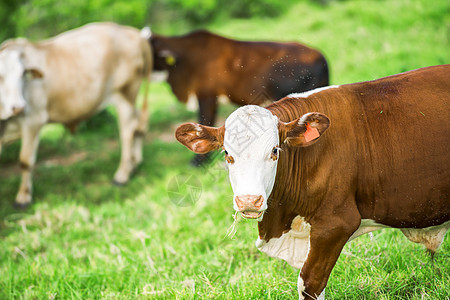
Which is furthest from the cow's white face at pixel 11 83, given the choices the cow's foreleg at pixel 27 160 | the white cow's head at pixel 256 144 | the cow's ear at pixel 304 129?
the cow's ear at pixel 304 129

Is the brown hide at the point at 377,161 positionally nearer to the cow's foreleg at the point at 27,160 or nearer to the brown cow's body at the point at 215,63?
the brown cow's body at the point at 215,63

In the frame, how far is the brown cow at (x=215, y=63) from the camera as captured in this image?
520 centimetres

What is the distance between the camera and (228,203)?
447cm

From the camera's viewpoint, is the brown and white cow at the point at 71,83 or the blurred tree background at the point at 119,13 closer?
the brown and white cow at the point at 71,83

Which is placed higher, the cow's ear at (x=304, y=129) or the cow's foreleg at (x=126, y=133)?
the cow's ear at (x=304, y=129)

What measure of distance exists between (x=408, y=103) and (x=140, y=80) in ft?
16.0

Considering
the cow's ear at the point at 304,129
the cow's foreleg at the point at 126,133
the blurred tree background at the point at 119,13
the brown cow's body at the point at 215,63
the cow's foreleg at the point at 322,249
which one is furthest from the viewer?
the blurred tree background at the point at 119,13

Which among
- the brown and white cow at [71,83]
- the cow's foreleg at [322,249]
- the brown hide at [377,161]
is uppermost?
the brown hide at [377,161]

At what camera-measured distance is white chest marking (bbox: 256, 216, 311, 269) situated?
278 cm

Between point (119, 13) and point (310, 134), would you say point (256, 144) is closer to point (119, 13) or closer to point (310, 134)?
point (310, 134)

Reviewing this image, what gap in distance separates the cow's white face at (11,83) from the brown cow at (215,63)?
2.14m

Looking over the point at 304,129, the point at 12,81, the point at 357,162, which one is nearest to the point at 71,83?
the point at 12,81

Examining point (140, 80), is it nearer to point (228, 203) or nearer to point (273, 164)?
point (228, 203)

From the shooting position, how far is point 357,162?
257cm
